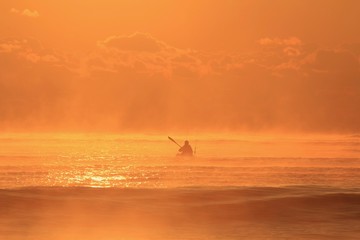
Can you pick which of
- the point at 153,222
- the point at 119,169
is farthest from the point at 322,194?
the point at 119,169

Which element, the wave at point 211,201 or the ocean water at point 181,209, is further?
the wave at point 211,201

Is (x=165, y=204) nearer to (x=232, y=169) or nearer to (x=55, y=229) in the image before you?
(x=55, y=229)

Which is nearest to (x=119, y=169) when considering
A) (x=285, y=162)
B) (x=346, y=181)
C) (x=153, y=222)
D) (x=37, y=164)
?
(x=37, y=164)

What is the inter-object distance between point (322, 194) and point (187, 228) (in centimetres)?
1136

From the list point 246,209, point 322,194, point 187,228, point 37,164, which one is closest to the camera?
point 187,228

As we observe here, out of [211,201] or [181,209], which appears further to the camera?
[211,201]

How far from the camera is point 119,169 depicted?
2515 inches

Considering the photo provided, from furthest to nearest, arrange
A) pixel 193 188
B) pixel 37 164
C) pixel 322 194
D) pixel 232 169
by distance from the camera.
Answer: pixel 37 164 < pixel 232 169 < pixel 193 188 < pixel 322 194

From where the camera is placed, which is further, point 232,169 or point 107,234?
point 232,169

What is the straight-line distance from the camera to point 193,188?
40375mm

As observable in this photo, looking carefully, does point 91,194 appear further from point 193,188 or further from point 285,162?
point 285,162

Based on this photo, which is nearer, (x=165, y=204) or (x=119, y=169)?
(x=165, y=204)

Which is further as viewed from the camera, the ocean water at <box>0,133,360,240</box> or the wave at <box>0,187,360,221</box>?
the wave at <box>0,187,360,221</box>

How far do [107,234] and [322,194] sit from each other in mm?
14931
